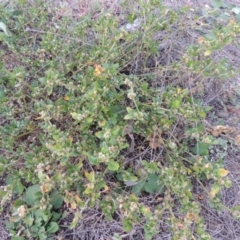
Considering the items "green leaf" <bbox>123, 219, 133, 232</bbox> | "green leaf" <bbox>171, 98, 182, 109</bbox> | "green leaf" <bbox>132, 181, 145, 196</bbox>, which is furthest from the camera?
"green leaf" <bbox>132, 181, 145, 196</bbox>

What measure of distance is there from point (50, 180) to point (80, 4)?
1401 millimetres

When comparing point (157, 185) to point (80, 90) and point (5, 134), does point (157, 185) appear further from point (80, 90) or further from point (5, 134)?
point (5, 134)

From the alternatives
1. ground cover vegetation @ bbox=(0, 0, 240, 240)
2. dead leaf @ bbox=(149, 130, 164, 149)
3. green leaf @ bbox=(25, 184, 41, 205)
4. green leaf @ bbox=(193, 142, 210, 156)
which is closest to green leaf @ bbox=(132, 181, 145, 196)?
ground cover vegetation @ bbox=(0, 0, 240, 240)

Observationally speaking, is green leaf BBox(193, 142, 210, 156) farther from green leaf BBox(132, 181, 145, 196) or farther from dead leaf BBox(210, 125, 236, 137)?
green leaf BBox(132, 181, 145, 196)

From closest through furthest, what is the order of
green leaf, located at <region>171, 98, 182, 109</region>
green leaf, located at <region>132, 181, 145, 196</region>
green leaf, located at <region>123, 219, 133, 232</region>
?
green leaf, located at <region>123, 219, 133, 232</region>
green leaf, located at <region>171, 98, 182, 109</region>
green leaf, located at <region>132, 181, 145, 196</region>

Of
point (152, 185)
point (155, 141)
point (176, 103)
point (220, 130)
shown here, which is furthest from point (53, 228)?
point (220, 130)

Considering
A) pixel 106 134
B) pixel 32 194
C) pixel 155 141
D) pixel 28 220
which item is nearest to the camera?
pixel 106 134

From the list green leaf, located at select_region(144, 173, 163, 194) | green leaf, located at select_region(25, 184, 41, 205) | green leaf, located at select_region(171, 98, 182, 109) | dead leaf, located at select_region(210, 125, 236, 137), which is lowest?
green leaf, located at select_region(144, 173, 163, 194)

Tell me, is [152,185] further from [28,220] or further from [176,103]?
[28,220]

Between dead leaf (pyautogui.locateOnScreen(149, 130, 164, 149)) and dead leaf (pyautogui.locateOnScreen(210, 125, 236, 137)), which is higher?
dead leaf (pyautogui.locateOnScreen(149, 130, 164, 149))

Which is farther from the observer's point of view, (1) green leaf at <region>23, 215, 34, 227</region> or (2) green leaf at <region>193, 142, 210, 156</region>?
(2) green leaf at <region>193, 142, 210, 156</region>

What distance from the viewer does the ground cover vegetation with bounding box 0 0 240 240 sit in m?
1.62

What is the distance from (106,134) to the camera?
1.52m

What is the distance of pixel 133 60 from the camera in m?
2.12
